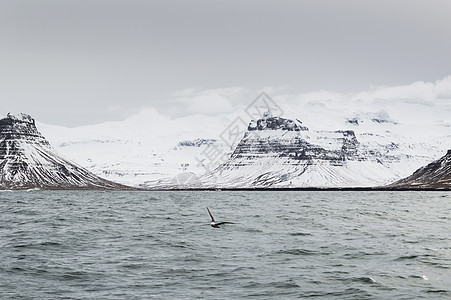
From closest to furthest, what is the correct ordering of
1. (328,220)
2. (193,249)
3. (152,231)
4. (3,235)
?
(193,249) → (3,235) → (152,231) → (328,220)

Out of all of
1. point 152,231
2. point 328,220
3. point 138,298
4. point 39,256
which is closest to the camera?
point 138,298

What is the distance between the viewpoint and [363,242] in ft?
207

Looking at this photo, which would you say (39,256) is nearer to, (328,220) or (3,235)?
(3,235)

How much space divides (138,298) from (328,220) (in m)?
60.3

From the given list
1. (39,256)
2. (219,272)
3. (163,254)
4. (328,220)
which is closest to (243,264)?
(219,272)

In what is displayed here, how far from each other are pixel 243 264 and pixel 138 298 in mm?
13339

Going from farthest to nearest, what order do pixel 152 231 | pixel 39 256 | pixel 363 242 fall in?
pixel 152 231, pixel 363 242, pixel 39 256

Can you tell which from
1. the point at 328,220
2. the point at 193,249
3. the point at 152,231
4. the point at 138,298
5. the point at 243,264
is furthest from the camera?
the point at 328,220

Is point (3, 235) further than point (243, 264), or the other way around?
point (3, 235)

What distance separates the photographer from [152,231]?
7425 centimetres

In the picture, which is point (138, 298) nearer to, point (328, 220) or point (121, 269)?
point (121, 269)

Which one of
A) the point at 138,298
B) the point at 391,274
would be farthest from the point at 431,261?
the point at 138,298

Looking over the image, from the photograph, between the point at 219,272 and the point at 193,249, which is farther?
the point at 193,249

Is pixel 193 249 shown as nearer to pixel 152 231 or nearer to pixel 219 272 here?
pixel 219 272
